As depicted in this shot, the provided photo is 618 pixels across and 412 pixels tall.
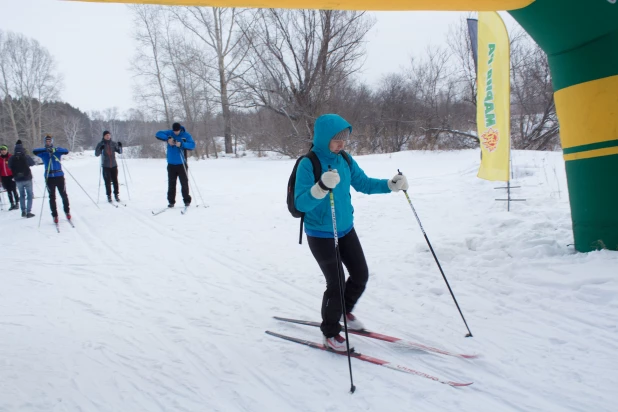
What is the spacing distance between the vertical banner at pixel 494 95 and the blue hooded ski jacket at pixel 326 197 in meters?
4.33

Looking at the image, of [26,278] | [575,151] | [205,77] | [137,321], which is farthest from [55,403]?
[205,77]

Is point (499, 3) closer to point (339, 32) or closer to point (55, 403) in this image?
point (55, 403)

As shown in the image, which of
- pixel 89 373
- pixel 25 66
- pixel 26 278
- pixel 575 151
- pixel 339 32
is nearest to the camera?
pixel 89 373

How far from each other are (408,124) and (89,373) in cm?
2008

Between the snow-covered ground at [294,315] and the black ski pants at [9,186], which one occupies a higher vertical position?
the black ski pants at [9,186]

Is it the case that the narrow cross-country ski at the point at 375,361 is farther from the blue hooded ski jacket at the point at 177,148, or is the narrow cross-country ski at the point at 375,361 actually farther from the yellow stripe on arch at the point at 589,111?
the blue hooded ski jacket at the point at 177,148

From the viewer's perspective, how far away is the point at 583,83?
384 centimetres

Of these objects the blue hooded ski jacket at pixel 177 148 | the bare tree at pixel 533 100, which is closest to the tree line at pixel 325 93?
the bare tree at pixel 533 100

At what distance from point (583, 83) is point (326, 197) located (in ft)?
10.0

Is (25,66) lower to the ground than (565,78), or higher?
higher

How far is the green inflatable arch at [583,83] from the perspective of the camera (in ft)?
11.4

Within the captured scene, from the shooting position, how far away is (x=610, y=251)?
12.9 ft

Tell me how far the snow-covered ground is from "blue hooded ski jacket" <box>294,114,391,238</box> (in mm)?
1071

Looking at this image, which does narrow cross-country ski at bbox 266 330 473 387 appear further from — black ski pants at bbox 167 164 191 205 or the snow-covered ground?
black ski pants at bbox 167 164 191 205
